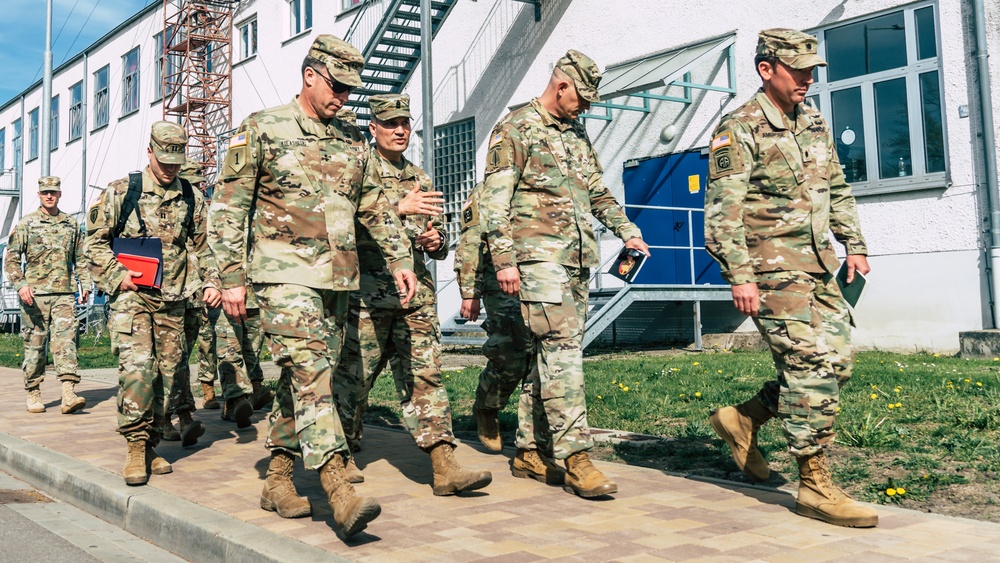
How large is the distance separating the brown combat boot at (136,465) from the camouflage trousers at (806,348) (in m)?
3.46

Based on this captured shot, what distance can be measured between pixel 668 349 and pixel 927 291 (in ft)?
13.0

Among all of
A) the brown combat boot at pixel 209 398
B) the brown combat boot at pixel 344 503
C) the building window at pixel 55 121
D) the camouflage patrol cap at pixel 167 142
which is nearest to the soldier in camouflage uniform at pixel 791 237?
the brown combat boot at pixel 344 503

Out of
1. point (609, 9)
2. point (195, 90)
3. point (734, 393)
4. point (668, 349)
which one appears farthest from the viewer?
point (195, 90)

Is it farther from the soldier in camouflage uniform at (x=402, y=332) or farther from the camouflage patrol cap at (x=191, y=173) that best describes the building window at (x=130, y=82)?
the soldier in camouflage uniform at (x=402, y=332)

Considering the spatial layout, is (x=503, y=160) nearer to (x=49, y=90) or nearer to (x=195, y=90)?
(x=49, y=90)

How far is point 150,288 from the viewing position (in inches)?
241

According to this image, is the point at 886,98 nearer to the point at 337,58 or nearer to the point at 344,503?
the point at 337,58

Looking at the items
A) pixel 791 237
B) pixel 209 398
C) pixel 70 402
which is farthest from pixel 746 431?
pixel 70 402

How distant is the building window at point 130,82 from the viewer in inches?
1420

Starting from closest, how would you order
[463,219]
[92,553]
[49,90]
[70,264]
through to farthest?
[92,553] → [463,219] → [70,264] → [49,90]

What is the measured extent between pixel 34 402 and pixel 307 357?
6042 mm

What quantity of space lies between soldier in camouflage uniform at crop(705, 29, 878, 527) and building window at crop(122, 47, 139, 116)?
3489 centimetres

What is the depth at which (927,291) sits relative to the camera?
12.4 m

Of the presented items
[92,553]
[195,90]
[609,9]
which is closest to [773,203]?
[92,553]
